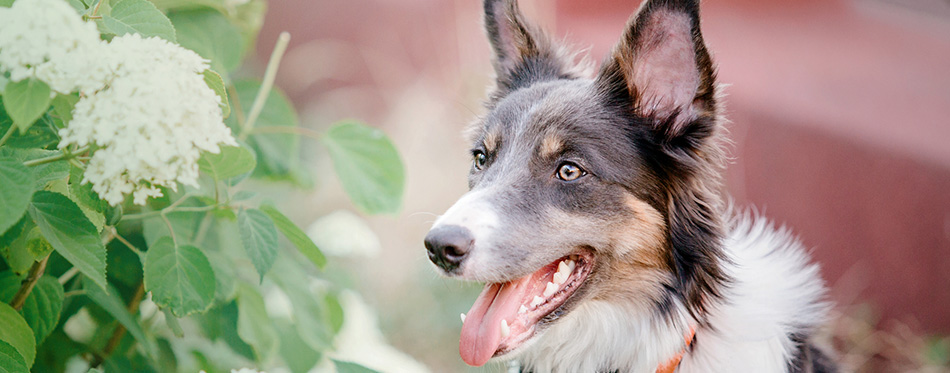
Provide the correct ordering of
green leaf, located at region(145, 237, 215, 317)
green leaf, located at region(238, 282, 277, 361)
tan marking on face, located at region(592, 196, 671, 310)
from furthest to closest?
green leaf, located at region(238, 282, 277, 361)
tan marking on face, located at region(592, 196, 671, 310)
green leaf, located at region(145, 237, 215, 317)

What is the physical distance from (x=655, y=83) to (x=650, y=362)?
0.87 metres

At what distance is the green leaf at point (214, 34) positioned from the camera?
2.43 metres

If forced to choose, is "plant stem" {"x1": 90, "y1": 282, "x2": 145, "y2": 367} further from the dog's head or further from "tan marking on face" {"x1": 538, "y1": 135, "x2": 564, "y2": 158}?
"tan marking on face" {"x1": 538, "y1": 135, "x2": 564, "y2": 158}

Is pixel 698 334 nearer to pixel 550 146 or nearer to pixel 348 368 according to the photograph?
pixel 550 146

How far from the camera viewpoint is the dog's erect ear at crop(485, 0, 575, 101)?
8.82 feet

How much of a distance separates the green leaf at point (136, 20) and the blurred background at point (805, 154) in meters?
1.51

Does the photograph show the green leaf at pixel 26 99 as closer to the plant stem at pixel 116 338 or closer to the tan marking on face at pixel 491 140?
the plant stem at pixel 116 338

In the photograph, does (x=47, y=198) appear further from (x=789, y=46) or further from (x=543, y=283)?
(x=789, y=46)

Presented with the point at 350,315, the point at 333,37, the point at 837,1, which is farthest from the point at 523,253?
the point at 333,37

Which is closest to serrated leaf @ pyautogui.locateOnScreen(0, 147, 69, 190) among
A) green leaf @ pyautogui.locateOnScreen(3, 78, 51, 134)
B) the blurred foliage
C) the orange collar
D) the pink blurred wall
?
the blurred foliage

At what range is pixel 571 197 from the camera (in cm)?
220

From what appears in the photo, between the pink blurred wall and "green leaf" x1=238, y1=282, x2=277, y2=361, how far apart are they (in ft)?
7.34

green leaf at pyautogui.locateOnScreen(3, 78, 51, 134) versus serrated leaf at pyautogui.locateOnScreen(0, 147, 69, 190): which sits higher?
green leaf at pyautogui.locateOnScreen(3, 78, 51, 134)

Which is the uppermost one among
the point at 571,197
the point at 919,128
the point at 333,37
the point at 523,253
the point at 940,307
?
the point at 919,128
